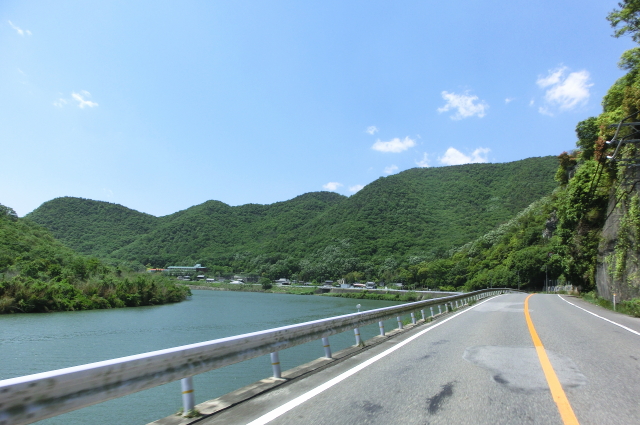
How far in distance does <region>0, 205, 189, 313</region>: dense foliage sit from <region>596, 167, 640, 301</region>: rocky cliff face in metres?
52.8

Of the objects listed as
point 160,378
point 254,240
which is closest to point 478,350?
point 160,378

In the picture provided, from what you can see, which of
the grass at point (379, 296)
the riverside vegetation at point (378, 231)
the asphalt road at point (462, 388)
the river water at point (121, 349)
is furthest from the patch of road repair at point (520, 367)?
the grass at point (379, 296)

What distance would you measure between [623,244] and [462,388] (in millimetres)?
24521

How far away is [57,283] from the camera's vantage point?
48.8 metres

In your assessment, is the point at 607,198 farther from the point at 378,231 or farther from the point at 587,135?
the point at 378,231

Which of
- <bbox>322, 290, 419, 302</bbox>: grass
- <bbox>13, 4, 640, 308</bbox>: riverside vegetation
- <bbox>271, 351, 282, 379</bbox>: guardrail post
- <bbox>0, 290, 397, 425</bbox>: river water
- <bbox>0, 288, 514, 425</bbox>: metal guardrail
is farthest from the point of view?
<bbox>13, 4, 640, 308</bbox>: riverside vegetation

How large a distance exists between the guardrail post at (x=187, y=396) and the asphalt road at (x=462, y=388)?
329mm

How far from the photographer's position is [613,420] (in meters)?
4.30

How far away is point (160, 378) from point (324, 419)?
1774 millimetres

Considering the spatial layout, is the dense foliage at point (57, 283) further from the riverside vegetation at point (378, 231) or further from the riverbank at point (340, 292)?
the riverside vegetation at point (378, 231)

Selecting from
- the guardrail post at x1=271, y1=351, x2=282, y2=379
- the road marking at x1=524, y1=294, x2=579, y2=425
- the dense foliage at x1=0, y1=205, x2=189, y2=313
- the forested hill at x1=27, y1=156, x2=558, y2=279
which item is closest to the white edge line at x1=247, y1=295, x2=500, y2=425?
the guardrail post at x1=271, y1=351, x2=282, y2=379

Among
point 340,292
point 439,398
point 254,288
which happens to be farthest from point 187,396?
point 254,288

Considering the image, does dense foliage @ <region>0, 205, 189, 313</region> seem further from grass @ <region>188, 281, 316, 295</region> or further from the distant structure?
the distant structure

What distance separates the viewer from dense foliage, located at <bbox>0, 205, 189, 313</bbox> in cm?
4384
